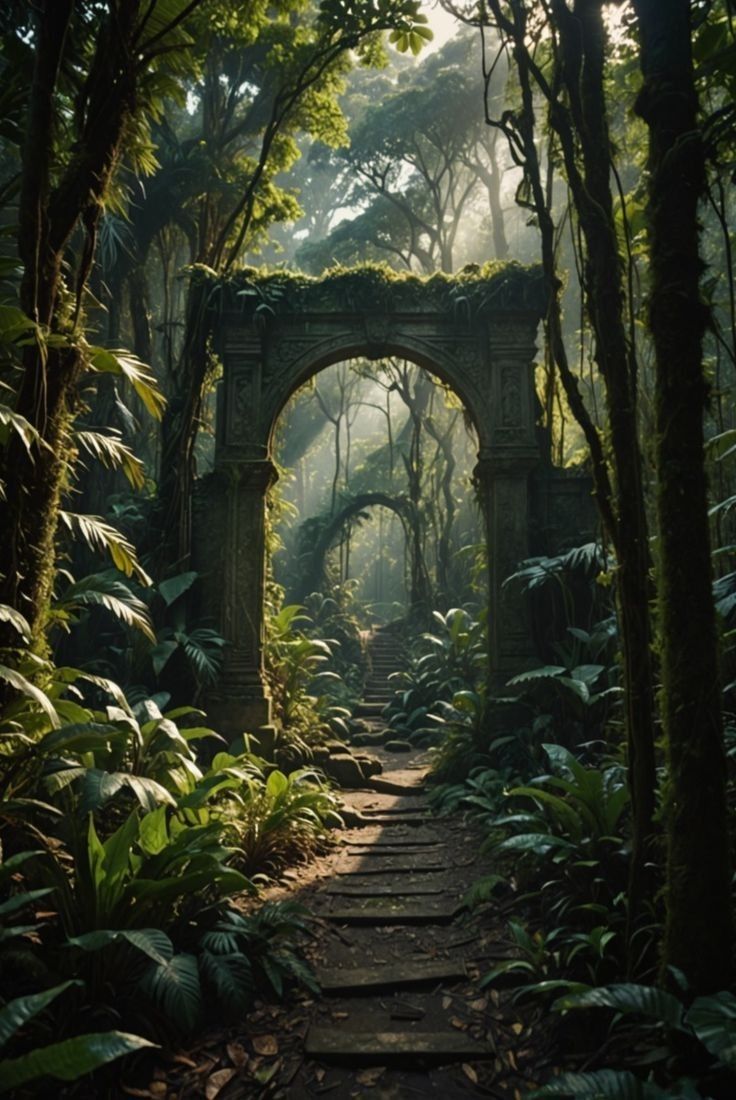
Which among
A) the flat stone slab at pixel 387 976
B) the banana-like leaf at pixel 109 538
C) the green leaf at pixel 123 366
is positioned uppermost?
the green leaf at pixel 123 366

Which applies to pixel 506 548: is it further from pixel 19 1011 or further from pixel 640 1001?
pixel 19 1011

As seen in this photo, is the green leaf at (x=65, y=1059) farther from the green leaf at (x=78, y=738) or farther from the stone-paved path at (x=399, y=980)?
the green leaf at (x=78, y=738)

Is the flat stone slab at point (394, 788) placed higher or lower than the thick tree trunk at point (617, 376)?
lower

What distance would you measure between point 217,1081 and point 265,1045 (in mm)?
276

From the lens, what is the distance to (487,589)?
7.37 meters

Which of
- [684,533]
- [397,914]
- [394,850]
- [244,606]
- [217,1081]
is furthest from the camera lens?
[244,606]

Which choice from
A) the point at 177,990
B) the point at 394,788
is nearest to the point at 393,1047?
the point at 177,990

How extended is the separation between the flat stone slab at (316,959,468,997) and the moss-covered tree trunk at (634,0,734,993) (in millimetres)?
1403

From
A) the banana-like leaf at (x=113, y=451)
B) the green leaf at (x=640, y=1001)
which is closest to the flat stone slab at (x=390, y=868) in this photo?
the green leaf at (x=640, y=1001)

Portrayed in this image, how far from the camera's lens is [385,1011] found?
116 inches

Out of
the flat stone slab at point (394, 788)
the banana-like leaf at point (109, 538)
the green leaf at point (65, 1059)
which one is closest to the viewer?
the green leaf at point (65, 1059)

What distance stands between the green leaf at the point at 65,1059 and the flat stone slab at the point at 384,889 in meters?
2.71

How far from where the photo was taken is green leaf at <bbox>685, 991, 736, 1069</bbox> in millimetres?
1768

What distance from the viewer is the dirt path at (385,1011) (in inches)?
95.2
